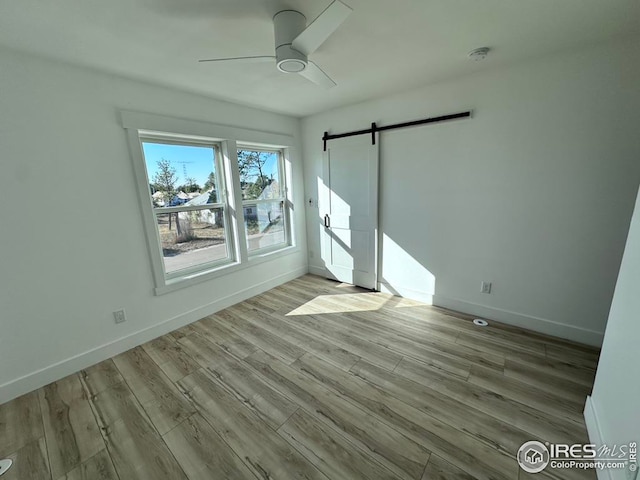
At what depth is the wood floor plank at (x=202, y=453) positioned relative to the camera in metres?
1.36

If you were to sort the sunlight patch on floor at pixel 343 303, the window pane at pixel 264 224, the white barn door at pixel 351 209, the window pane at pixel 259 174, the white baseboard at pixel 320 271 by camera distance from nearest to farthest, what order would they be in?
the sunlight patch on floor at pixel 343 303, the white barn door at pixel 351 209, the window pane at pixel 259 174, the window pane at pixel 264 224, the white baseboard at pixel 320 271

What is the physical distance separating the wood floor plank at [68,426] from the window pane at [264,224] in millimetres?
2164

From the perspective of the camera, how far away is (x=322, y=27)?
133 cm

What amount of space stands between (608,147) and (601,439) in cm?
205

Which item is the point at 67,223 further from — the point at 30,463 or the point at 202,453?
the point at 202,453

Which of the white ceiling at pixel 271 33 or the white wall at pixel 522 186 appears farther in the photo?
the white wall at pixel 522 186

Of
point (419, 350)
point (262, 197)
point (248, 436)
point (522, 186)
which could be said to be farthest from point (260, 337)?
point (522, 186)

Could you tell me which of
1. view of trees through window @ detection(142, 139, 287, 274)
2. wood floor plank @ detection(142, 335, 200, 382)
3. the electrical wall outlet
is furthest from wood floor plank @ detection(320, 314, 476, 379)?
the electrical wall outlet

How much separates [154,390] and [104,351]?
0.78 m

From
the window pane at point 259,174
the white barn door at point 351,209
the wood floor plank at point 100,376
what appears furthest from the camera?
the window pane at point 259,174

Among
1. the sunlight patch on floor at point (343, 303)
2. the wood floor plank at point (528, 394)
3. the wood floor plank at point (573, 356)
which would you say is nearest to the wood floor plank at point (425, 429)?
the wood floor plank at point (528, 394)

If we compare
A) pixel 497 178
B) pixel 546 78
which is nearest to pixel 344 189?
pixel 497 178

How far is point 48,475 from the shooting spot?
139 cm

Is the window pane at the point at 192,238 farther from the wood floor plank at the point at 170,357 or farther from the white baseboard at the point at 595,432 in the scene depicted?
the white baseboard at the point at 595,432
